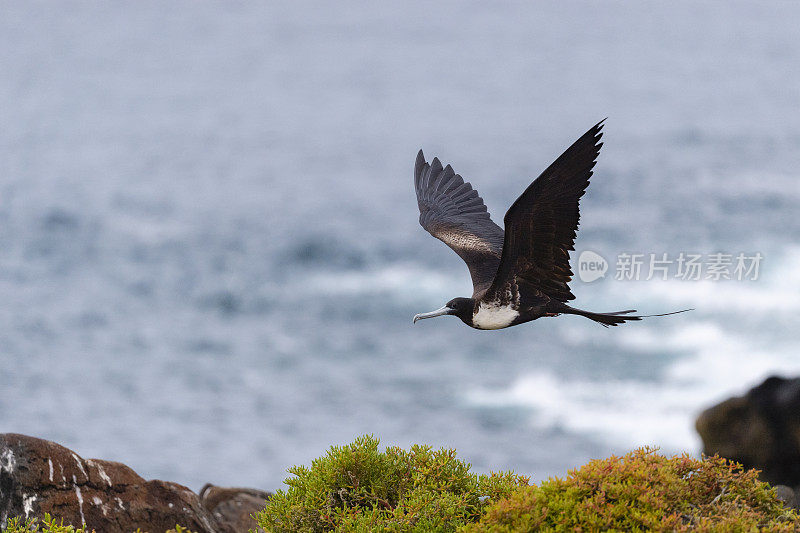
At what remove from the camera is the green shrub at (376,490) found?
7.65 m

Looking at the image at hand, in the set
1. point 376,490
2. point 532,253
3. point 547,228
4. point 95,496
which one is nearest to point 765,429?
point 532,253

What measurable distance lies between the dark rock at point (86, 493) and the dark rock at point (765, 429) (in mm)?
9631

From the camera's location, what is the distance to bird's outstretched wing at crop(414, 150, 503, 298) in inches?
413

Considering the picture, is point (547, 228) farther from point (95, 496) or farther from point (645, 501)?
point (95, 496)

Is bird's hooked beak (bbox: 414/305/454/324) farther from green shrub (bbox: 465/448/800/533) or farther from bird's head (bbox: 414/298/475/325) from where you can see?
green shrub (bbox: 465/448/800/533)

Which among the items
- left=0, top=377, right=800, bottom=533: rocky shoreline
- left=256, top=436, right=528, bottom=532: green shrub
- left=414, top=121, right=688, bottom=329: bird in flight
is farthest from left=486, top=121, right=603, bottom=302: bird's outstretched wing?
left=0, top=377, right=800, bottom=533: rocky shoreline

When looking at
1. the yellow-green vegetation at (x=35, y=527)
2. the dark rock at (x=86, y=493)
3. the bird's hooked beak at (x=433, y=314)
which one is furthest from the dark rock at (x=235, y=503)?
the bird's hooked beak at (x=433, y=314)

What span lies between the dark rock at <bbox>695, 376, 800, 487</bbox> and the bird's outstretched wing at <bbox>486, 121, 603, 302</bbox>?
302 inches

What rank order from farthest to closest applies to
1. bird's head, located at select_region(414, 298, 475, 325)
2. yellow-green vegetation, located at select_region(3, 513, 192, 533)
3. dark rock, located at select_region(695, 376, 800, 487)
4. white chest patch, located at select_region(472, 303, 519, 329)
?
dark rock, located at select_region(695, 376, 800, 487), bird's head, located at select_region(414, 298, 475, 325), white chest patch, located at select_region(472, 303, 519, 329), yellow-green vegetation, located at select_region(3, 513, 192, 533)

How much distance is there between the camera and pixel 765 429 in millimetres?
14508

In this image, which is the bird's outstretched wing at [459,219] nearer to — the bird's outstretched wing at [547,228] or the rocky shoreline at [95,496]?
the bird's outstretched wing at [547,228]

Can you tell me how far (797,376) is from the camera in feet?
47.8

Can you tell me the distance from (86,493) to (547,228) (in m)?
5.95

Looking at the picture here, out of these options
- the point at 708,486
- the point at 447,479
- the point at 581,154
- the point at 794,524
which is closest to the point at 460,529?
the point at 447,479
